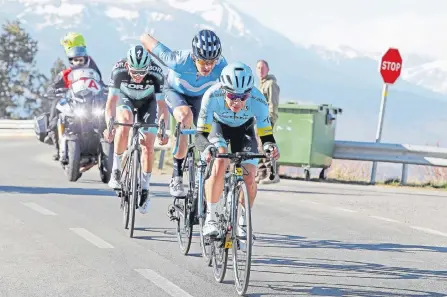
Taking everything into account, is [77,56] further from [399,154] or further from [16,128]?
[16,128]

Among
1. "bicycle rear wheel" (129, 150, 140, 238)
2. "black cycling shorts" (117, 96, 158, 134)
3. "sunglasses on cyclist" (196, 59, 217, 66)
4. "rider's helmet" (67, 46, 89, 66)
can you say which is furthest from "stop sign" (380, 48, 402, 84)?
"sunglasses on cyclist" (196, 59, 217, 66)

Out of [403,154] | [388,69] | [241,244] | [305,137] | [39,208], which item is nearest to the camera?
[241,244]

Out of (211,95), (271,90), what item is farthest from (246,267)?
(271,90)

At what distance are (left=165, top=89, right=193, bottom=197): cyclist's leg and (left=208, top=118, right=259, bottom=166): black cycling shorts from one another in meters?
1.63

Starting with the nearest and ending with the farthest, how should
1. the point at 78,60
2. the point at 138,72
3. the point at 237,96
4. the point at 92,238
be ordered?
the point at 237,96 → the point at 92,238 → the point at 138,72 → the point at 78,60

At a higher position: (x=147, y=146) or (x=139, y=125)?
(x=139, y=125)

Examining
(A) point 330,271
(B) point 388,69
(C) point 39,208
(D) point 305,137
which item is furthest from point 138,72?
(B) point 388,69

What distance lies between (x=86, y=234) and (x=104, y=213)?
6.34 feet

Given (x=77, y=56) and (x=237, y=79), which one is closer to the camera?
(x=237, y=79)

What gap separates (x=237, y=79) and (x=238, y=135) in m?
0.76

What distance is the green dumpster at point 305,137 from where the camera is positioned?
20625 mm

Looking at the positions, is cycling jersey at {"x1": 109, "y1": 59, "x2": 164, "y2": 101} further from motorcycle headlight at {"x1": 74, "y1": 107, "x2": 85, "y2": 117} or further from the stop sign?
the stop sign

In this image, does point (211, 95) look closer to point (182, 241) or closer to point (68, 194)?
point (182, 241)

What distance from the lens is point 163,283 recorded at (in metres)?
7.70
